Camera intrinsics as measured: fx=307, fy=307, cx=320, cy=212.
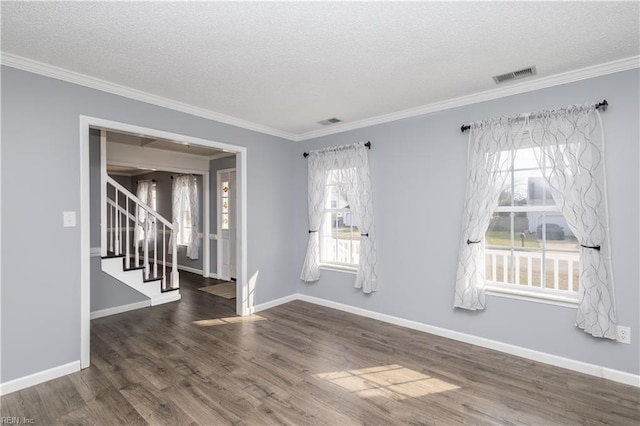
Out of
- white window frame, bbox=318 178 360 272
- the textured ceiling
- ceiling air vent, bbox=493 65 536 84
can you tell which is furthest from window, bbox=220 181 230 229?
ceiling air vent, bbox=493 65 536 84

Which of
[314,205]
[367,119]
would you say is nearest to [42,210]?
[314,205]

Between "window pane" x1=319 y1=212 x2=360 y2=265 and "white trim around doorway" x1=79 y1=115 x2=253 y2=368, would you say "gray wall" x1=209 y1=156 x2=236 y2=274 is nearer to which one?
"white trim around doorway" x1=79 y1=115 x2=253 y2=368

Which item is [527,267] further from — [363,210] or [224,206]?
[224,206]

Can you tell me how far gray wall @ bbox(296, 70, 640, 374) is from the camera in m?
2.52

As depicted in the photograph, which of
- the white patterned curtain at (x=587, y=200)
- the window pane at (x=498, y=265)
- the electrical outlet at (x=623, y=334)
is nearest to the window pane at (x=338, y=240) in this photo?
the window pane at (x=498, y=265)

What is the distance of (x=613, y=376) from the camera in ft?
8.32

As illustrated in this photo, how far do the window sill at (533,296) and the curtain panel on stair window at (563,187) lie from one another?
98mm

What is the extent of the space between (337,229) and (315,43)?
2.84 metres

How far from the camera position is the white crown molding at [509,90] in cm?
255

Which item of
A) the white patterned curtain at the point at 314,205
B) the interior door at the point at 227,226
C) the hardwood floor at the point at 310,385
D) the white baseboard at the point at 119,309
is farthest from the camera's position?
the interior door at the point at 227,226

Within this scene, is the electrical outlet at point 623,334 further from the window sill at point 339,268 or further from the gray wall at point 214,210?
the gray wall at point 214,210

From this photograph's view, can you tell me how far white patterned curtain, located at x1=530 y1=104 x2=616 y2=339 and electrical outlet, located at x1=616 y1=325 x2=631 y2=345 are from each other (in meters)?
0.05

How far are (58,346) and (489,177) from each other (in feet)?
13.9

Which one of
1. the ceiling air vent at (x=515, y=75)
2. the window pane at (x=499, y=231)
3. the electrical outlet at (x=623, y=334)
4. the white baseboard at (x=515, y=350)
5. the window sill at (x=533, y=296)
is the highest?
the ceiling air vent at (x=515, y=75)
